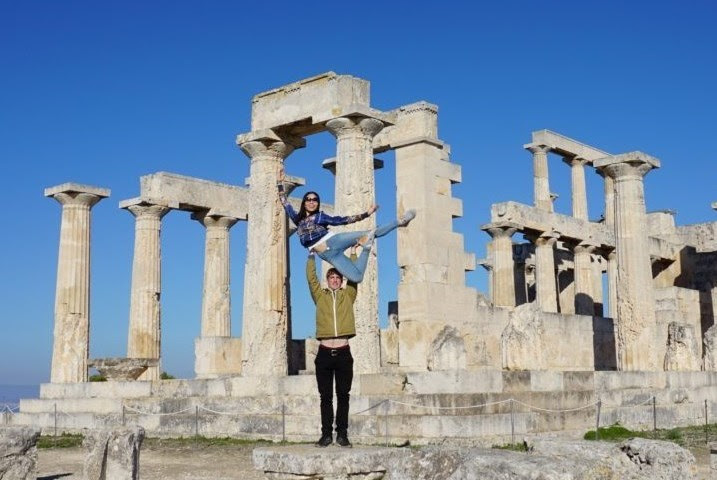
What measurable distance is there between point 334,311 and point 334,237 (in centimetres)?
73

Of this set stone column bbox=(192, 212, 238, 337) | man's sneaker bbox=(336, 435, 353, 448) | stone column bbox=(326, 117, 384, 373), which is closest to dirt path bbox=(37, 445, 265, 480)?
stone column bbox=(326, 117, 384, 373)

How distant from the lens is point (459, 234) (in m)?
23.6

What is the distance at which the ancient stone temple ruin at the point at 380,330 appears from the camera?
17391mm

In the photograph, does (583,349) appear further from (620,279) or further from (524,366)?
(524,366)

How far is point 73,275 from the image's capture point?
27.1 meters

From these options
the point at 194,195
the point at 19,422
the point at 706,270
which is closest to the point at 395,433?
the point at 19,422

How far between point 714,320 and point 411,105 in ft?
57.3

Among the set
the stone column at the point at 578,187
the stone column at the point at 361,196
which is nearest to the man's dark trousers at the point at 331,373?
the stone column at the point at 361,196

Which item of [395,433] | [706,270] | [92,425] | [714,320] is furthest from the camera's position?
[706,270]

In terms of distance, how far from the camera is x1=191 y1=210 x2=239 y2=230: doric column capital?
93.6 ft

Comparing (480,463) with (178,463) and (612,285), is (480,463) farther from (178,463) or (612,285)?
(612,285)

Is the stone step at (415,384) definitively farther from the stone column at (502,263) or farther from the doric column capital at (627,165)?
the stone column at (502,263)

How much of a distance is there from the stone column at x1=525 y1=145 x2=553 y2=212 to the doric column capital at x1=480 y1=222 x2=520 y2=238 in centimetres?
460

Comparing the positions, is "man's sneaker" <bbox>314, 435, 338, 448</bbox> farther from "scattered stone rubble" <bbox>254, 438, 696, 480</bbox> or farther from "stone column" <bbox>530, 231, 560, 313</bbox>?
"stone column" <bbox>530, 231, 560, 313</bbox>
